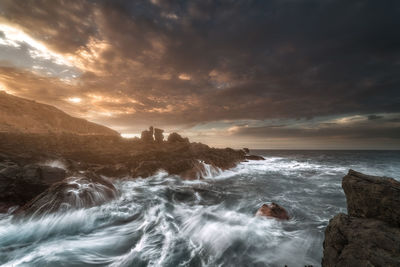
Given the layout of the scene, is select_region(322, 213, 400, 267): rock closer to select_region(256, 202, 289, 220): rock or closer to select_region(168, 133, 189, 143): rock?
select_region(256, 202, 289, 220): rock

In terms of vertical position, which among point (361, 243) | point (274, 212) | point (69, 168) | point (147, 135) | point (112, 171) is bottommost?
point (274, 212)

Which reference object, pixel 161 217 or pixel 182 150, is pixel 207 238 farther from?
pixel 182 150

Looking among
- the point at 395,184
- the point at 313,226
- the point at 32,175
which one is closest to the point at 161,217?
the point at 32,175

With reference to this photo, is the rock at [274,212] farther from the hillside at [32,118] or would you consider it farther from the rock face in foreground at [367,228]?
the hillside at [32,118]

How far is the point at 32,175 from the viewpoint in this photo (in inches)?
370

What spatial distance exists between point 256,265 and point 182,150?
2631 centimetres

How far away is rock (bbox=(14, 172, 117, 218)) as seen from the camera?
8.12 m

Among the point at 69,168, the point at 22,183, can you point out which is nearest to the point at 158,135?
the point at 69,168

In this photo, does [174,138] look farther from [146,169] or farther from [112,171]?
[112,171]

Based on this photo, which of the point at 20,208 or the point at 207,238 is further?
the point at 20,208

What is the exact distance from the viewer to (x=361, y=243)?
3.70 metres

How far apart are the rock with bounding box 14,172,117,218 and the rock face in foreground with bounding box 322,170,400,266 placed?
11.4 metres

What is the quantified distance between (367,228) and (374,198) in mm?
1000

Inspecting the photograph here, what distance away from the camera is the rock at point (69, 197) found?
812 cm
